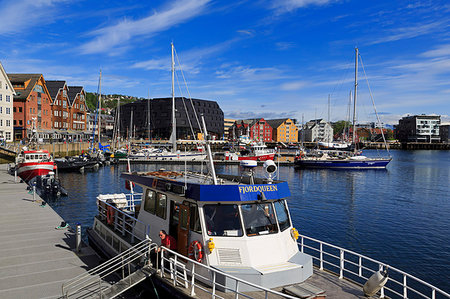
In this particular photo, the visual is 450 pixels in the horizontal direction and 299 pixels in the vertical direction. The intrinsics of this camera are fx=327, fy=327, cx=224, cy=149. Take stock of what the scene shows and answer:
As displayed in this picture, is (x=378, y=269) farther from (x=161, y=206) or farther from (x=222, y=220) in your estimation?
(x=161, y=206)

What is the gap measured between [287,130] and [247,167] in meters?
191

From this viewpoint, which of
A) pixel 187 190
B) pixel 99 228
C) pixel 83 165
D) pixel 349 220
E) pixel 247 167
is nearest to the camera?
pixel 187 190

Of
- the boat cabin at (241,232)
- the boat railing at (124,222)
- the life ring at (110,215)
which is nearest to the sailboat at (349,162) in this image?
the boat railing at (124,222)

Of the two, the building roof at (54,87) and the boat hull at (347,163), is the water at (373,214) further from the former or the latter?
the building roof at (54,87)

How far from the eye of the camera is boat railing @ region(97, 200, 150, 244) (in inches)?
497

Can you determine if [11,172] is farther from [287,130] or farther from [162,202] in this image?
[287,130]

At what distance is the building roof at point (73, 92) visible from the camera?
A: 99.8 meters

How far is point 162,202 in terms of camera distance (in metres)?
12.1

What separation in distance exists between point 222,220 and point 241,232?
0.68 meters

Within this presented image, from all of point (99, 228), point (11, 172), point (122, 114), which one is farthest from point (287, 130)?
point (99, 228)

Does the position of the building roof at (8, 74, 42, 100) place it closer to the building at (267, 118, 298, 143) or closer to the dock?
the dock

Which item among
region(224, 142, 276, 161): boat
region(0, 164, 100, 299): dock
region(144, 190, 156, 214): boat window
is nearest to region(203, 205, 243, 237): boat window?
region(144, 190, 156, 214): boat window

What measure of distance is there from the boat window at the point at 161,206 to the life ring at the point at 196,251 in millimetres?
2124

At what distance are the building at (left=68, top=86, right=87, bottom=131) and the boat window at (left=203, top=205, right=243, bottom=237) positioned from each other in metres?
101
